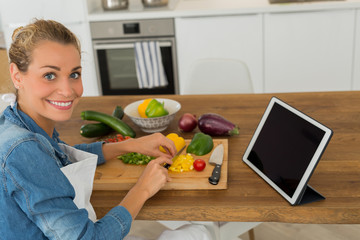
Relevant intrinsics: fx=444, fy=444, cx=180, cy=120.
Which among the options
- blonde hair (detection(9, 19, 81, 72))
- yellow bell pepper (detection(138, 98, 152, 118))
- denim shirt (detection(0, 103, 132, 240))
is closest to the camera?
denim shirt (detection(0, 103, 132, 240))

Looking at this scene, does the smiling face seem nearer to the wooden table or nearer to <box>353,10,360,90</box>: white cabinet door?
the wooden table

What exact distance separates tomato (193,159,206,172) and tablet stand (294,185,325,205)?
1.01ft

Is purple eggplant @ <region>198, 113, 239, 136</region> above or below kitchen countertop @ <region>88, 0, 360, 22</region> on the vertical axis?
below

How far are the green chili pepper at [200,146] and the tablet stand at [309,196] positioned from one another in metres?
0.37

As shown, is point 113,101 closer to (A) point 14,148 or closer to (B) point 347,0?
(A) point 14,148

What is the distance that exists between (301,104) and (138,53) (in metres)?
1.94

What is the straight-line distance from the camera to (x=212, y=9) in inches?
136

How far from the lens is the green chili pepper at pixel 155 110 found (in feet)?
5.64

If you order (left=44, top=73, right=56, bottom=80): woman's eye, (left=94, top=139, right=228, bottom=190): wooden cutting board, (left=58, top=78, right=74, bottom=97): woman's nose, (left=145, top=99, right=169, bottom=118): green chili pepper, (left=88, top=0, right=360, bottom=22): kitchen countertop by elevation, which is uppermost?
(left=44, top=73, right=56, bottom=80): woman's eye

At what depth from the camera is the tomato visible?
4.50ft

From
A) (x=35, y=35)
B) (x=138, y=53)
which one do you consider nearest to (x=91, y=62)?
(x=138, y=53)

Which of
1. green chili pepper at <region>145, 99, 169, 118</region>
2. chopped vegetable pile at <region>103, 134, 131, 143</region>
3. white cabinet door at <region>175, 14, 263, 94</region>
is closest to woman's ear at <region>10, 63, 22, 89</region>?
chopped vegetable pile at <region>103, 134, 131, 143</region>

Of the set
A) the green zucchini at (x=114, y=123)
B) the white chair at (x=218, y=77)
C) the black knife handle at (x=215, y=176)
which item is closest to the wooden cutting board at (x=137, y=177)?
the black knife handle at (x=215, y=176)

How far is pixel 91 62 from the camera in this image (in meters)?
3.75
